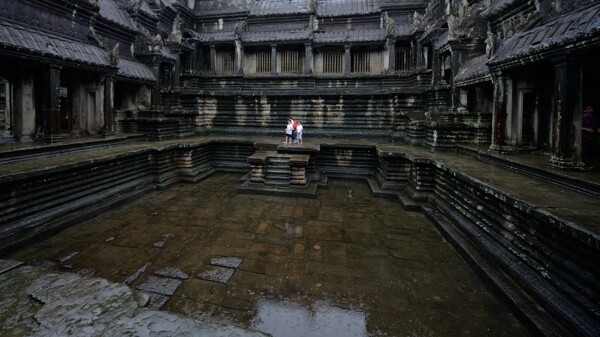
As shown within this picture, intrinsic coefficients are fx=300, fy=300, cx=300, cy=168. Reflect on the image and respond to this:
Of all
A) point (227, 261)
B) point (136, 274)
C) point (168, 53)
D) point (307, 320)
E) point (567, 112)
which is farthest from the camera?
point (168, 53)

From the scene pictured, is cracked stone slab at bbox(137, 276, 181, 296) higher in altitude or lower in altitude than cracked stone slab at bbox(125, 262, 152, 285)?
lower

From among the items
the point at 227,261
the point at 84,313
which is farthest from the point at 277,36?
the point at 84,313

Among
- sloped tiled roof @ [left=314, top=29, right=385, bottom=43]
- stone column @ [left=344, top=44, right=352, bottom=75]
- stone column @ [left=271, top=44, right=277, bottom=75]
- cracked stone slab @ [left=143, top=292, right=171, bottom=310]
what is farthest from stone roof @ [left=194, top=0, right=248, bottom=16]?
cracked stone slab @ [left=143, top=292, right=171, bottom=310]

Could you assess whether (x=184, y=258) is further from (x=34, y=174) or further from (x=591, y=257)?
(x=591, y=257)

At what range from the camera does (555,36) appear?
5727 millimetres

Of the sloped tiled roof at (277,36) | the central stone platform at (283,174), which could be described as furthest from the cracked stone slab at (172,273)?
the sloped tiled roof at (277,36)

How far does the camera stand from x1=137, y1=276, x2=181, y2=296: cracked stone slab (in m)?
3.86

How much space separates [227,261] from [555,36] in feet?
23.9

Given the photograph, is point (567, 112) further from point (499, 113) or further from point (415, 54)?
point (415, 54)

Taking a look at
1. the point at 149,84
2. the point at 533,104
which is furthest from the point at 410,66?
the point at 149,84

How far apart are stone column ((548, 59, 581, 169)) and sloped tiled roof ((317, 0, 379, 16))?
13621mm

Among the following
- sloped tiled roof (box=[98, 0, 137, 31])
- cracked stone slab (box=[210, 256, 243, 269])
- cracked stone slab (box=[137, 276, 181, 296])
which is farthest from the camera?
sloped tiled roof (box=[98, 0, 137, 31])

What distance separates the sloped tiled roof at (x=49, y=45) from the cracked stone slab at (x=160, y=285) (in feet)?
25.2

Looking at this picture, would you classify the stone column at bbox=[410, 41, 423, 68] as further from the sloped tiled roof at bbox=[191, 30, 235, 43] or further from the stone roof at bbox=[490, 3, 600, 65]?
the sloped tiled roof at bbox=[191, 30, 235, 43]
